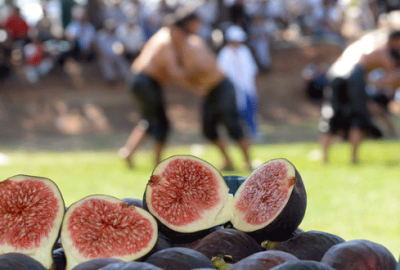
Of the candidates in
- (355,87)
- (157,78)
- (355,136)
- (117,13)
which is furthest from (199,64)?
(117,13)

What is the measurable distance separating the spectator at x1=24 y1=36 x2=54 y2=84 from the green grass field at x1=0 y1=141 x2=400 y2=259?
665 centimetres

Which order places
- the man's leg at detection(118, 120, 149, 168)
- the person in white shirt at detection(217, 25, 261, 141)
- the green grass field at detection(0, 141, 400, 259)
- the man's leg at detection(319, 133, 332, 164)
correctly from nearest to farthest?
1. the green grass field at detection(0, 141, 400, 259)
2. the man's leg at detection(118, 120, 149, 168)
3. the man's leg at detection(319, 133, 332, 164)
4. the person in white shirt at detection(217, 25, 261, 141)

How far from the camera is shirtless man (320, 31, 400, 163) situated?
8.19 meters

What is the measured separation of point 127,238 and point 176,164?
442 millimetres

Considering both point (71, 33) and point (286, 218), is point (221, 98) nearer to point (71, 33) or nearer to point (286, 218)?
point (286, 218)

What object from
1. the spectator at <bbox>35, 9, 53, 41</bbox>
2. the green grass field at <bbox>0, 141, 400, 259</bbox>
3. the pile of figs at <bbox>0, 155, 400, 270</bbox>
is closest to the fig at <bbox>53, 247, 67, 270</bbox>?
the pile of figs at <bbox>0, 155, 400, 270</bbox>

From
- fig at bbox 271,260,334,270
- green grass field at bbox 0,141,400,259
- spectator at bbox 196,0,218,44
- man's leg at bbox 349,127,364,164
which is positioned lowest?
green grass field at bbox 0,141,400,259

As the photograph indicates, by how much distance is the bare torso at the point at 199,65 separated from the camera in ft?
A: 25.0

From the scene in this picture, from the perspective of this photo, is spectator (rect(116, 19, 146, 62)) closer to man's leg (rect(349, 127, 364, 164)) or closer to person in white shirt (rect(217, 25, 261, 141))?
person in white shirt (rect(217, 25, 261, 141))

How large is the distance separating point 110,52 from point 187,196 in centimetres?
1707

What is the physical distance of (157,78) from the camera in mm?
8062

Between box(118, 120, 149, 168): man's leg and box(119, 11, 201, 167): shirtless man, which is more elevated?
box(119, 11, 201, 167): shirtless man

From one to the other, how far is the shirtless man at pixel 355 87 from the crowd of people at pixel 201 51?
2 centimetres

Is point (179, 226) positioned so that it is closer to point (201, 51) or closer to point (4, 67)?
point (201, 51)
